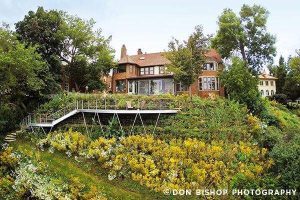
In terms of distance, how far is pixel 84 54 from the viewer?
5194cm

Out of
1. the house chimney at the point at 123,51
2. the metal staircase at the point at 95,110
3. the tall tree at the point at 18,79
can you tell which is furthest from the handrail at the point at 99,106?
the house chimney at the point at 123,51

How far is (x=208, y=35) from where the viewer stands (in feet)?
156

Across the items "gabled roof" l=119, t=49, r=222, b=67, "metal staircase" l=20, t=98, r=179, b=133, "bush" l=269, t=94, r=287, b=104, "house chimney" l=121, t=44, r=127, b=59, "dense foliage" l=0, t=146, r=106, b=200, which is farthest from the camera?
"bush" l=269, t=94, r=287, b=104

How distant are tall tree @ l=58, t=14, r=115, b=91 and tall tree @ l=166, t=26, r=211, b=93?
9.01 meters

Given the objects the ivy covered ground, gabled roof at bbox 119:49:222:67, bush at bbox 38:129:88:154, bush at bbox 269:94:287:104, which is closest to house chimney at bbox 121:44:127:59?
gabled roof at bbox 119:49:222:67

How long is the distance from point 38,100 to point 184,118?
15.0 metres

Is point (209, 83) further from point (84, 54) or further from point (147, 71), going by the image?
point (84, 54)

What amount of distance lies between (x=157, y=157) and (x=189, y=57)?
15.0 metres

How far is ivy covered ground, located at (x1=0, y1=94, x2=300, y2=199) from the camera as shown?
104 ft

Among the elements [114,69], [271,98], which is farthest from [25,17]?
[271,98]

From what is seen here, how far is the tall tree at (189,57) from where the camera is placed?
4625cm

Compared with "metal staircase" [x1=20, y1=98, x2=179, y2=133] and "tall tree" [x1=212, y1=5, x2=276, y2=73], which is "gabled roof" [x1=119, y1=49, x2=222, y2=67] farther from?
"metal staircase" [x1=20, y1=98, x2=179, y2=133]

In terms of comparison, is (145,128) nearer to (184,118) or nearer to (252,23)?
(184,118)

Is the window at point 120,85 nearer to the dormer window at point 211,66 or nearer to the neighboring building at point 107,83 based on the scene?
the neighboring building at point 107,83
